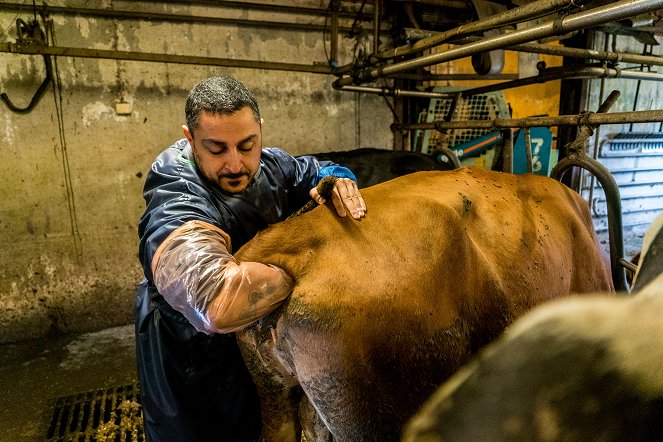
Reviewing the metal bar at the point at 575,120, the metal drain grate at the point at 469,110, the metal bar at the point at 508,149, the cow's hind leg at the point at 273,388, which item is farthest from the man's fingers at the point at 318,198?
the metal drain grate at the point at 469,110

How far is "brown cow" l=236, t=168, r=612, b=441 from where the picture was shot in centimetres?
120

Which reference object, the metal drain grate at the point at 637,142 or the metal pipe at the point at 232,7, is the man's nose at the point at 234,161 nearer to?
the metal pipe at the point at 232,7

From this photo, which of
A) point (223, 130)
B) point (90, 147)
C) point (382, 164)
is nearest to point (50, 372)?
point (90, 147)

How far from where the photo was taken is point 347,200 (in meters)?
1.42

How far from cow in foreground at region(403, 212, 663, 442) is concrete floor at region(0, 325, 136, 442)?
3335 millimetres

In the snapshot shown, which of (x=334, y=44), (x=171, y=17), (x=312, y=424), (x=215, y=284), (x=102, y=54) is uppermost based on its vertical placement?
(x=171, y=17)

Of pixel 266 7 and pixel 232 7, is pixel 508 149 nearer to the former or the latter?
pixel 266 7

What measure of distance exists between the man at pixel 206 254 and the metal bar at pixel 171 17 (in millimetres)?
2943

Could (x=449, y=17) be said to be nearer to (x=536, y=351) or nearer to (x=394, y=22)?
(x=394, y=22)

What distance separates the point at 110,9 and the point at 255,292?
13.9 ft

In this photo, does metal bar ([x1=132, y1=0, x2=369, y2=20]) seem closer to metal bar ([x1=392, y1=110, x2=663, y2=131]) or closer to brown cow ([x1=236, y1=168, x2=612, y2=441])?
metal bar ([x1=392, y1=110, x2=663, y2=131])

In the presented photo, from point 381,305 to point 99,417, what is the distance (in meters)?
2.92

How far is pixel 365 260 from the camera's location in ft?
4.21

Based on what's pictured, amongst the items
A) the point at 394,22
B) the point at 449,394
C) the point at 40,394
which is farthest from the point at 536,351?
the point at 394,22
